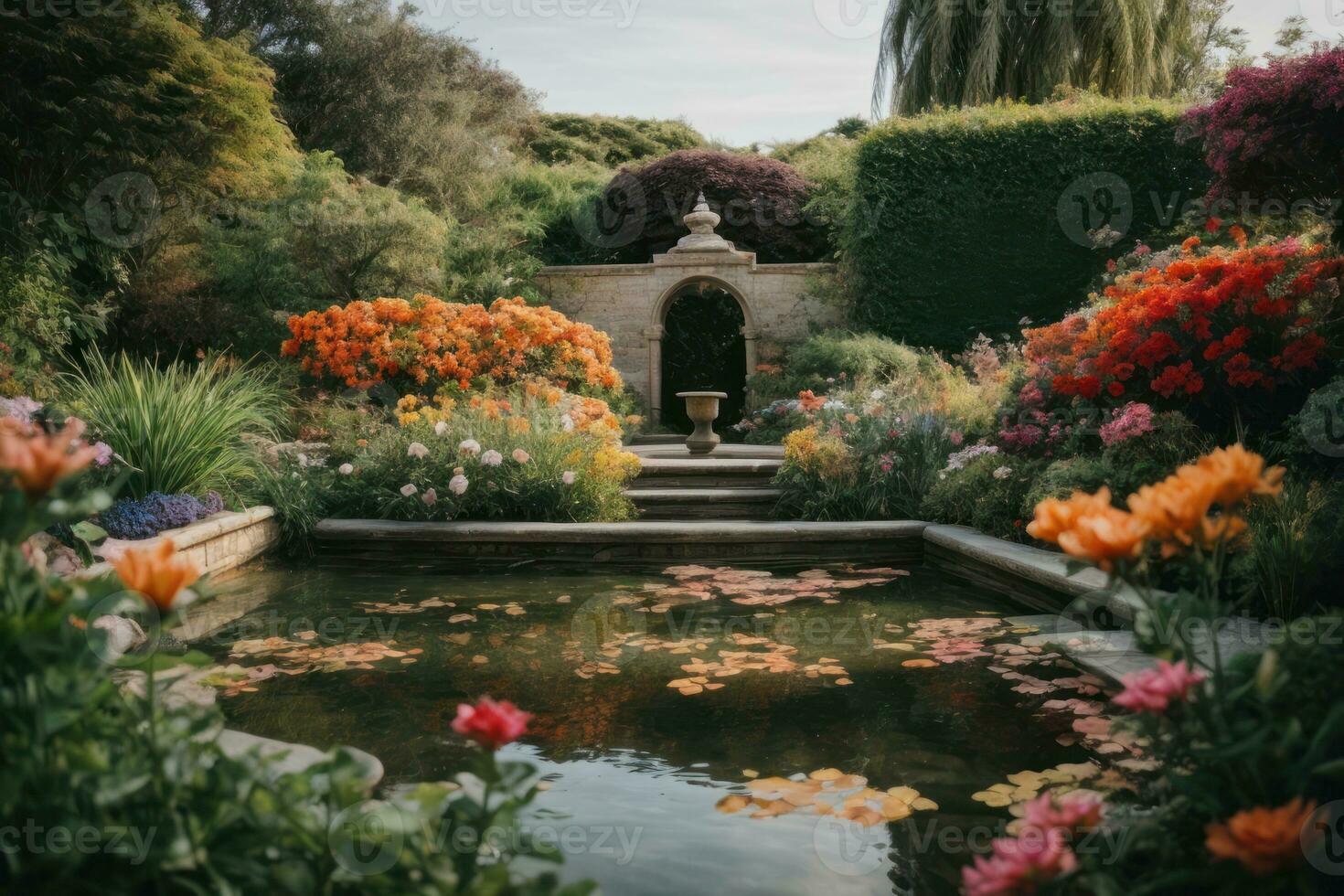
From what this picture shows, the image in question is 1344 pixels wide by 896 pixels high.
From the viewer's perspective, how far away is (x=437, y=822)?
4.90 ft

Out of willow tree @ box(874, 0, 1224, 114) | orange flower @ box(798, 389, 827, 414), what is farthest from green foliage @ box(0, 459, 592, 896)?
willow tree @ box(874, 0, 1224, 114)

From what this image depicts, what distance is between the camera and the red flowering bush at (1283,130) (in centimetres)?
759

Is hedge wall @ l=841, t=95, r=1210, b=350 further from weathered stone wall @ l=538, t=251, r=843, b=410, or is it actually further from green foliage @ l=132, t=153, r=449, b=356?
green foliage @ l=132, t=153, r=449, b=356

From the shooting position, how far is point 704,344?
15.4 meters

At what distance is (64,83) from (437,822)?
10810 millimetres

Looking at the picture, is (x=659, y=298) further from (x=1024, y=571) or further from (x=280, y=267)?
(x=1024, y=571)

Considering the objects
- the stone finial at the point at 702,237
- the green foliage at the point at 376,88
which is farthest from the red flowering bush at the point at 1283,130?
the green foliage at the point at 376,88

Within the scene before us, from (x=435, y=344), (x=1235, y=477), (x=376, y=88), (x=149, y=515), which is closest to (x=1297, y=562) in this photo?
(x=1235, y=477)

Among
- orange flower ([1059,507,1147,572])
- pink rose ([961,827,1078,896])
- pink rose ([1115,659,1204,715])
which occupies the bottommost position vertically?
pink rose ([961,827,1078,896])

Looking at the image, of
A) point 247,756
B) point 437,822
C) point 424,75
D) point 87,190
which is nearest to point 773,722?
point 437,822

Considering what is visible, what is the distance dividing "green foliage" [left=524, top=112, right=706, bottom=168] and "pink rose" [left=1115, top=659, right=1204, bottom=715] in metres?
24.0

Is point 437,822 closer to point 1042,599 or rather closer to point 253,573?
point 1042,599

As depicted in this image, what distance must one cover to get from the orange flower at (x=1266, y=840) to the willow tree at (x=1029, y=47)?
16550 mm

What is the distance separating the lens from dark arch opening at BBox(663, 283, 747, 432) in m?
15.3
